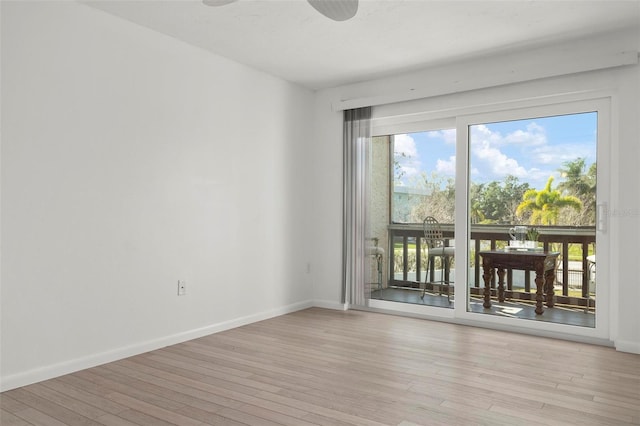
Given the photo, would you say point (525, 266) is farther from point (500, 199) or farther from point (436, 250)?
point (436, 250)

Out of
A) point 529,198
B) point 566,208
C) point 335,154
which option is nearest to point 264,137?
point 335,154

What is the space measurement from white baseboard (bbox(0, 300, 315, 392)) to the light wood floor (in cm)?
6

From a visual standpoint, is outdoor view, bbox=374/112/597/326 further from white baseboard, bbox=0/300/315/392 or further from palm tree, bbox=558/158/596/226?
white baseboard, bbox=0/300/315/392

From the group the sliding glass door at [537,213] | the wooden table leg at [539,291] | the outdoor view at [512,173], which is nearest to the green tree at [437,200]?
the outdoor view at [512,173]

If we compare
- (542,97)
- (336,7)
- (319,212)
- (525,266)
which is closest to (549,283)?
(525,266)

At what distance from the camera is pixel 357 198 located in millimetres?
5188

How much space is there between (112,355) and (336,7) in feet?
9.36

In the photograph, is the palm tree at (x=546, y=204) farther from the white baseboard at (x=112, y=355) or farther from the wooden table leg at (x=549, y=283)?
the white baseboard at (x=112, y=355)

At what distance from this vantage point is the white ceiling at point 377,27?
129 inches

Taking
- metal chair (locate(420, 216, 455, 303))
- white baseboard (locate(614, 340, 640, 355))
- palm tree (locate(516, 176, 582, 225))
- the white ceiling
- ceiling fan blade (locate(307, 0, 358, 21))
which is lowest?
white baseboard (locate(614, 340, 640, 355))

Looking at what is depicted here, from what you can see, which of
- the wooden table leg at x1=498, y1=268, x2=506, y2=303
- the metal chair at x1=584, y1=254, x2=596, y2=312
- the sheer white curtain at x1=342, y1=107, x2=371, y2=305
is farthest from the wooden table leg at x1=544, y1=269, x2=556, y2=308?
the sheer white curtain at x1=342, y1=107, x2=371, y2=305

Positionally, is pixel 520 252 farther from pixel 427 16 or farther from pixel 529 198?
pixel 427 16

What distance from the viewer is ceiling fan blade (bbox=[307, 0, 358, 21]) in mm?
2363

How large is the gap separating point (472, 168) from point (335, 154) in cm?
157
